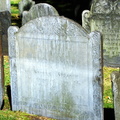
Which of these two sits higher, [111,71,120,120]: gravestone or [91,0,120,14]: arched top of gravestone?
[91,0,120,14]: arched top of gravestone

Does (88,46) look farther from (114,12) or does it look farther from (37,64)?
(114,12)

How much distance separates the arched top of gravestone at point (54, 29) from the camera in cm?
593

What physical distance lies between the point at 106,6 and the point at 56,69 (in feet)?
11.6

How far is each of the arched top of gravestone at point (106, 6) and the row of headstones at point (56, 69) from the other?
11.0ft

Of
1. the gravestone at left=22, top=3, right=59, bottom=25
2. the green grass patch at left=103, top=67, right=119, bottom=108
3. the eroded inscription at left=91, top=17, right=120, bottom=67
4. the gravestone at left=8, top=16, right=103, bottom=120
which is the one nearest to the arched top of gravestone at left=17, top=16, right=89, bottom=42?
the gravestone at left=8, top=16, right=103, bottom=120

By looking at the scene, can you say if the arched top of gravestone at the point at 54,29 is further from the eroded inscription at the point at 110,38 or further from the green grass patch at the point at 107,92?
the eroded inscription at the point at 110,38

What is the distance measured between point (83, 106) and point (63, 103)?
1.12 ft

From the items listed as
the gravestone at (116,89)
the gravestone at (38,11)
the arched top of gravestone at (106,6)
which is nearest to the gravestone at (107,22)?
the arched top of gravestone at (106,6)

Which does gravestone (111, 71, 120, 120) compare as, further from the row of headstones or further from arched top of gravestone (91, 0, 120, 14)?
arched top of gravestone (91, 0, 120, 14)

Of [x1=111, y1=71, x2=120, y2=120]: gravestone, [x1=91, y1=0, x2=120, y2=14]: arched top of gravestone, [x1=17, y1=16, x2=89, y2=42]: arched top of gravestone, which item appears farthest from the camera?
[x1=91, y1=0, x2=120, y2=14]: arched top of gravestone

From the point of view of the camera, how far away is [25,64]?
6.46 meters

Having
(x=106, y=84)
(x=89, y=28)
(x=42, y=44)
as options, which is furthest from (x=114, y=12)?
(x=42, y=44)

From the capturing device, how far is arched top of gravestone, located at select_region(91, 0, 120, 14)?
926 cm

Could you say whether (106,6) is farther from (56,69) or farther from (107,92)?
(56,69)
